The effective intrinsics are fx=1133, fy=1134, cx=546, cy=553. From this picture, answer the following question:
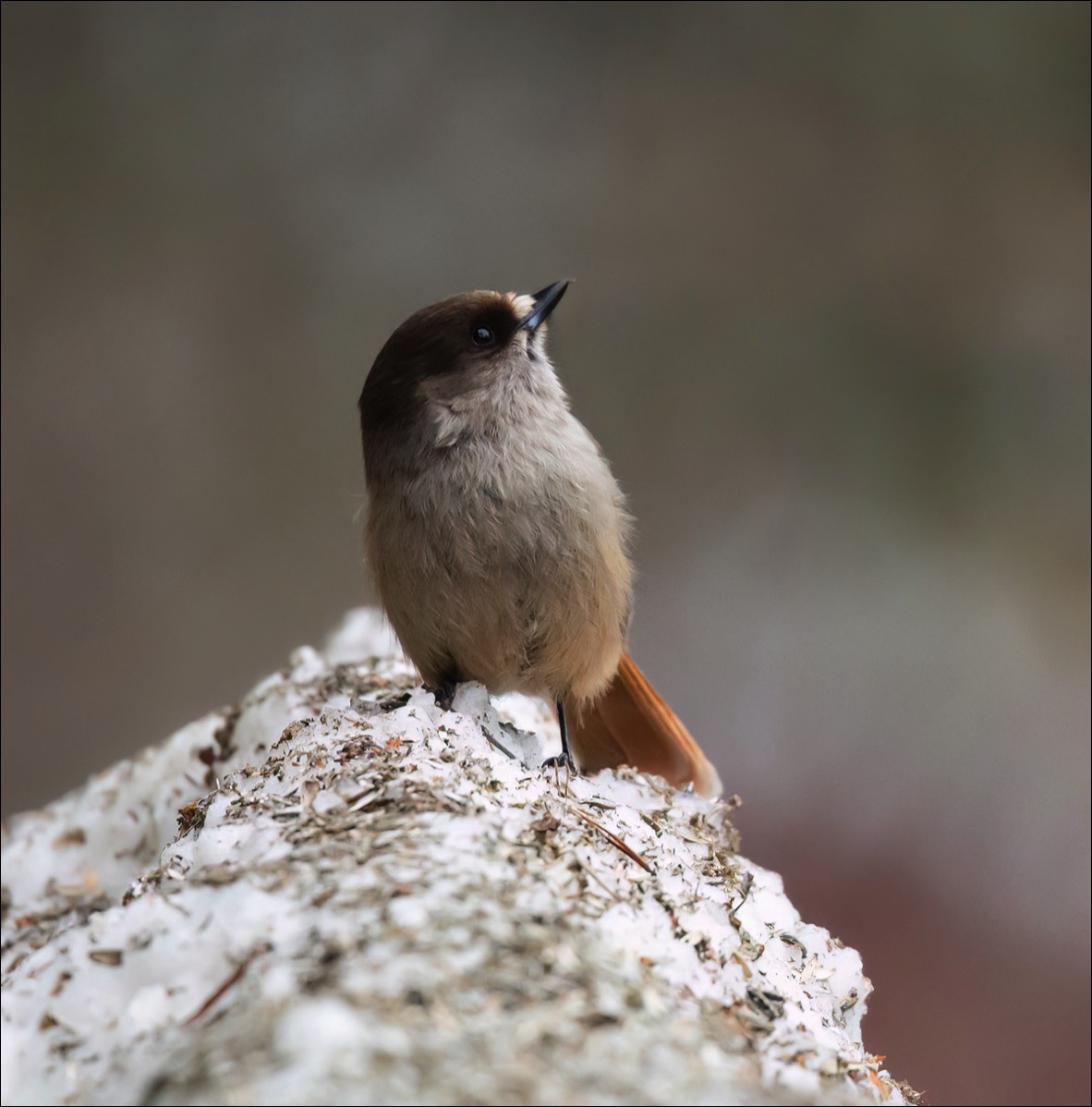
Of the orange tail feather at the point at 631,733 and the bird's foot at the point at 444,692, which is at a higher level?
the bird's foot at the point at 444,692

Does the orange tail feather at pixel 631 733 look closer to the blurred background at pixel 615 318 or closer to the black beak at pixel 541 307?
the black beak at pixel 541 307

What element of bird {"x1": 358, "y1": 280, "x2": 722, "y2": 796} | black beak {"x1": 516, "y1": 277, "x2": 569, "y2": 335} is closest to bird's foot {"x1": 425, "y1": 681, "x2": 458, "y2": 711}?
bird {"x1": 358, "y1": 280, "x2": 722, "y2": 796}

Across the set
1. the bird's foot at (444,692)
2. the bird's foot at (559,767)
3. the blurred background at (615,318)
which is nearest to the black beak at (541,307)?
the bird's foot at (444,692)

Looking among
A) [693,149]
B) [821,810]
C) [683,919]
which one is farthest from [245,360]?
[683,919]

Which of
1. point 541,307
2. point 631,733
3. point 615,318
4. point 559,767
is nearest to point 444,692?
point 559,767

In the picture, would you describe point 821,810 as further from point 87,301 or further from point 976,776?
point 87,301

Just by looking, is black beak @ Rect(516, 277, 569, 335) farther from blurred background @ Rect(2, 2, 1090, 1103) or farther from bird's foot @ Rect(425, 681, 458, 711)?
blurred background @ Rect(2, 2, 1090, 1103)
